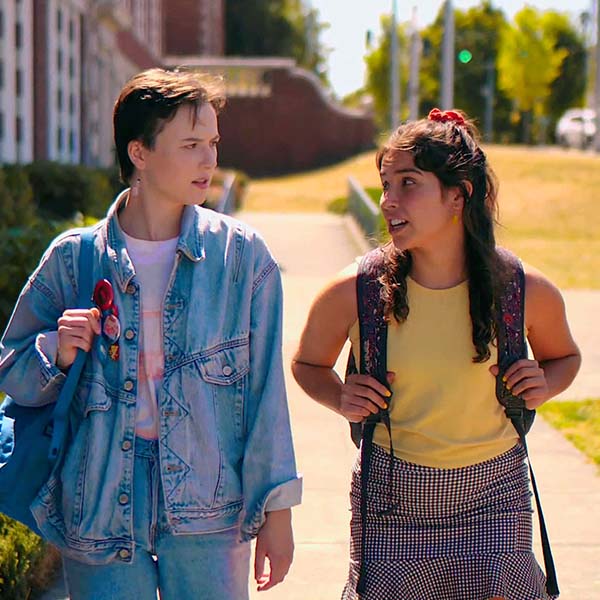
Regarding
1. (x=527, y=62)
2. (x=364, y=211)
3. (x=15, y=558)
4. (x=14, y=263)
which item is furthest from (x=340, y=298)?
(x=527, y=62)

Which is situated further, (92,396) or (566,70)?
(566,70)

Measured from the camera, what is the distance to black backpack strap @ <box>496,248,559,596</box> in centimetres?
316

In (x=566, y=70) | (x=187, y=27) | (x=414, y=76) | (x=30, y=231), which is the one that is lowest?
(x=30, y=231)

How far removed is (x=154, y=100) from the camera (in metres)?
2.88

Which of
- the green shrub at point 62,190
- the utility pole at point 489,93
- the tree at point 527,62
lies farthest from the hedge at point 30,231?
the utility pole at point 489,93

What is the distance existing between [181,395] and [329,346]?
60 centimetres

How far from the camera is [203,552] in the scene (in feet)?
9.44

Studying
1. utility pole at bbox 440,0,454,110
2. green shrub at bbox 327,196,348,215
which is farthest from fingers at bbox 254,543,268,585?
green shrub at bbox 327,196,348,215

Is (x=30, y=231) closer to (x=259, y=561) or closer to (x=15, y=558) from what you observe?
(x=15, y=558)

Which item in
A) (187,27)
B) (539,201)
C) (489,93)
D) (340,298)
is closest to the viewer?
(340,298)

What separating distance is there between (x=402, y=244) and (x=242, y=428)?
611mm

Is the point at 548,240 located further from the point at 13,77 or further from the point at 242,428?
the point at 242,428

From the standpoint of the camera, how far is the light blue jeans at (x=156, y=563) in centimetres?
285

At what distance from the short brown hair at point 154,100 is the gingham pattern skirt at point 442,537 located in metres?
0.98
